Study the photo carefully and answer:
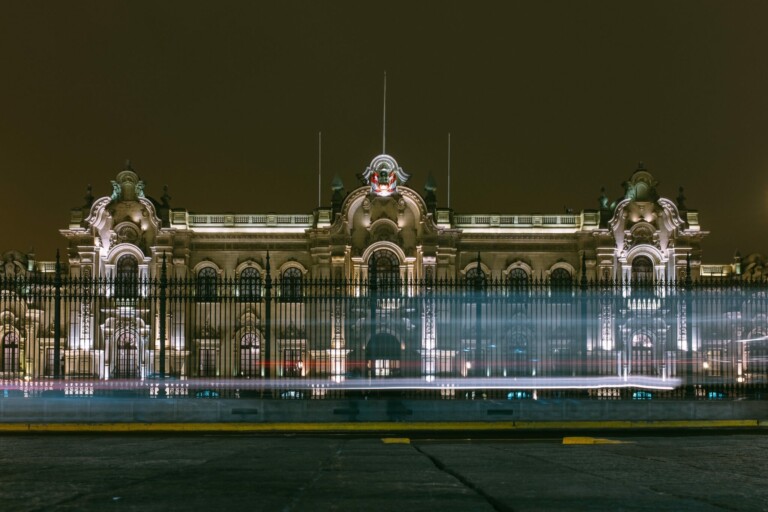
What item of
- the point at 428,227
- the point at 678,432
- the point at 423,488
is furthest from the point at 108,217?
the point at 423,488

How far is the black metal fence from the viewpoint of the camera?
24.7 meters

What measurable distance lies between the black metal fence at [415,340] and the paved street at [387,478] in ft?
33.7

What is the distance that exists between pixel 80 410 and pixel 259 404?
12.9 feet

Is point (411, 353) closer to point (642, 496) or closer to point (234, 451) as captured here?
point (234, 451)

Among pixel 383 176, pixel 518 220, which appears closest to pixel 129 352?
pixel 383 176

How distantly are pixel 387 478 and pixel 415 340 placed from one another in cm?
3884

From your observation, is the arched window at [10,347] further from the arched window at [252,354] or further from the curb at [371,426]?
the curb at [371,426]

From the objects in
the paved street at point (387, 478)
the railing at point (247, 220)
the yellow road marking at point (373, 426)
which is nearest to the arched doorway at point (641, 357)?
the yellow road marking at point (373, 426)

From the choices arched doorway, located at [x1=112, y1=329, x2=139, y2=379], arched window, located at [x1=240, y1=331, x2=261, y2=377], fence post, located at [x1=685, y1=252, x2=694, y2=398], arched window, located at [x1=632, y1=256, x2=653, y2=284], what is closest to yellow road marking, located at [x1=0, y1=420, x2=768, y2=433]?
fence post, located at [x1=685, y1=252, x2=694, y2=398]

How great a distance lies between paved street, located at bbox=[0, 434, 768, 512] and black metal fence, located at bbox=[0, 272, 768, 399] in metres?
10.3

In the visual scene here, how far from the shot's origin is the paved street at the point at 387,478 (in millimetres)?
7969

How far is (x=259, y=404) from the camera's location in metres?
23.2

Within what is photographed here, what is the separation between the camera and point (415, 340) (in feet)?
159

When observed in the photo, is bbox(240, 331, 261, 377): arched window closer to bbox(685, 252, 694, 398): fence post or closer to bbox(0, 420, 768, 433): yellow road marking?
bbox(0, 420, 768, 433): yellow road marking
